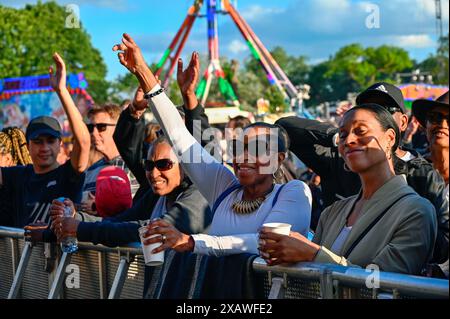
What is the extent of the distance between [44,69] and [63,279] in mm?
38856

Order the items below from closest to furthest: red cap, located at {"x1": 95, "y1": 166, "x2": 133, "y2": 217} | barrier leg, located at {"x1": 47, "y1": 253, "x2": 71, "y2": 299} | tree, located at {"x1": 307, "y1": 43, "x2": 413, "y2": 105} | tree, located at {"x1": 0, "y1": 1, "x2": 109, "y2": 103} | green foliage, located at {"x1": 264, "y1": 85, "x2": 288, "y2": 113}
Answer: red cap, located at {"x1": 95, "y1": 166, "x2": 133, "y2": 217}, barrier leg, located at {"x1": 47, "y1": 253, "x2": 71, "y2": 299}, tree, located at {"x1": 0, "y1": 1, "x2": 109, "y2": 103}, green foliage, located at {"x1": 264, "y1": 85, "x2": 288, "y2": 113}, tree, located at {"x1": 307, "y1": 43, "x2": 413, "y2": 105}

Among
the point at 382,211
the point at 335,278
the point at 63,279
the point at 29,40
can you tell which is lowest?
the point at 63,279

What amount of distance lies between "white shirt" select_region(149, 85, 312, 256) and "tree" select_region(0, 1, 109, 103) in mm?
22864

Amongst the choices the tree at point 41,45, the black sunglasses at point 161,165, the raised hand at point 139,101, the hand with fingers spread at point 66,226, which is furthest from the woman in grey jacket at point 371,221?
the tree at point 41,45

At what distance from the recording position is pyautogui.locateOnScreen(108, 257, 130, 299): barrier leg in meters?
4.80

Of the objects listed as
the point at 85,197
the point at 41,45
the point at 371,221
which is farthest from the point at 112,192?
the point at 41,45

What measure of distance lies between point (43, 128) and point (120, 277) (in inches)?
70.7

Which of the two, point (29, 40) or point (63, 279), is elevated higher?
point (29, 40)

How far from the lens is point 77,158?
564cm

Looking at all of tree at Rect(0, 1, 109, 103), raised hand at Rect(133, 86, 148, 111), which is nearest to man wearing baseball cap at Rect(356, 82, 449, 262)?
raised hand at Rect(133, 86, 148, 111)

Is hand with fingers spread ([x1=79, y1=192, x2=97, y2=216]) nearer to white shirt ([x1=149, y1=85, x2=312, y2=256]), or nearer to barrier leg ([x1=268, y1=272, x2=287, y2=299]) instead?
white shirt ([x1=149, y1=85, x2=312, y2=256])
